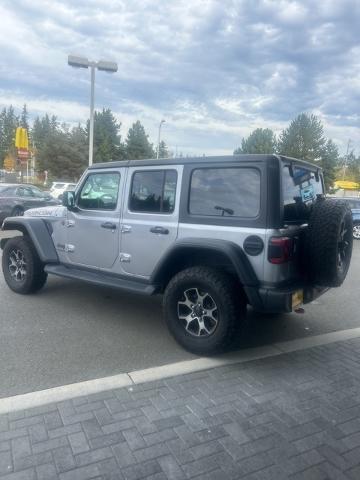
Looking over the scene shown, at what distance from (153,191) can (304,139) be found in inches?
2066

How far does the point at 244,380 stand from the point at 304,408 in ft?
1.88

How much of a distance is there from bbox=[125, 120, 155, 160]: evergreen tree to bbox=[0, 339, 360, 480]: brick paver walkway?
54.2 meters

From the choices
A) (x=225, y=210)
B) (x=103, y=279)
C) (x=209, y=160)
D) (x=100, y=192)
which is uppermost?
(x=209, y=160)

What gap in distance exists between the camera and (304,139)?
52.2 meters

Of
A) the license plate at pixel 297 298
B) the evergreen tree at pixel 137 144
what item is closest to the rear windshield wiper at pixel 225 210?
the license plate at pixel 297 298

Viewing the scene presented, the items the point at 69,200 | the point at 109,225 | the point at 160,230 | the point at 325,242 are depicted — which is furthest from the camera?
the point at 69,200

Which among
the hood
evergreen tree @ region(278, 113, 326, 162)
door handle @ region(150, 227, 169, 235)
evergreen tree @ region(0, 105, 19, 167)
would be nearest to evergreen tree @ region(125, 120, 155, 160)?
evergreen tree @ region(278, 113, 326, 162)

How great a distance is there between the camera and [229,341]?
12.1 ft

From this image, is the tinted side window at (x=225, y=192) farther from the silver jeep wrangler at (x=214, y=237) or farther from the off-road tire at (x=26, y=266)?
the off-road tire at (x=26, y=266)

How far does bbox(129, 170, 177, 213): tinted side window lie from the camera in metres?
4.16

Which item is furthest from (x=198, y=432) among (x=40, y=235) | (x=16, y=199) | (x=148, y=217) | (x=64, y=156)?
(x=64, y=156)

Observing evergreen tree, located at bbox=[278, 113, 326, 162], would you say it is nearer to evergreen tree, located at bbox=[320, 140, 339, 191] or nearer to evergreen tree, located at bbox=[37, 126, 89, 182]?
evergreen tree, located at bbox=[320, 140, 339, 191]

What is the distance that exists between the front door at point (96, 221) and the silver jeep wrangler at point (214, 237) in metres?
0.01

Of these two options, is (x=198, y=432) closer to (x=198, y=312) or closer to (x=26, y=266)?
(x=198, y=312)
